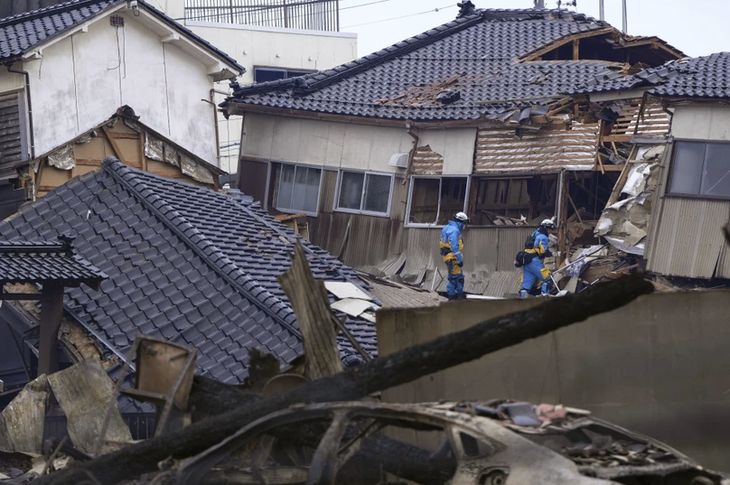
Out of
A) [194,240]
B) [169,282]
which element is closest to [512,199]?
[194,240]

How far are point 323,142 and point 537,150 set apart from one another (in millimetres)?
5020

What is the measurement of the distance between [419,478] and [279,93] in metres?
19.8

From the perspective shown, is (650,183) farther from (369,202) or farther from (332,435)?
(332,435)

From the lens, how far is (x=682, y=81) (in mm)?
20234

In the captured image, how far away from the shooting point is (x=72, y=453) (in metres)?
8.15

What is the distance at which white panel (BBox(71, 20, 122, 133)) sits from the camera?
22.9 meters

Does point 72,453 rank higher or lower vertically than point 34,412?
higher

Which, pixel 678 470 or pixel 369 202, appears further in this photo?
pixel 369 202

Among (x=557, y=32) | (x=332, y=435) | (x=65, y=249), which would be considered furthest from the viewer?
(x=557, y=32)

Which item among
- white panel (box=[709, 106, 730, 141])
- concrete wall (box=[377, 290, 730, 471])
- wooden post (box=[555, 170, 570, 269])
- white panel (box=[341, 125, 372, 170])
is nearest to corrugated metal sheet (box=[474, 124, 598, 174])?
wooden post (box=[555, 170, 570, 269])

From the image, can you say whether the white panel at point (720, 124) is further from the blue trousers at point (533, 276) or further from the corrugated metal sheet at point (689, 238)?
the blue trousers at point (533, 276)

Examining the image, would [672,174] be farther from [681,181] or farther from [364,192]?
[364,192]

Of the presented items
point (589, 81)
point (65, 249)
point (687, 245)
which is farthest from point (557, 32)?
point (65, 249)

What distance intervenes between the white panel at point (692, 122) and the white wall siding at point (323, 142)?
6141 millimetres
